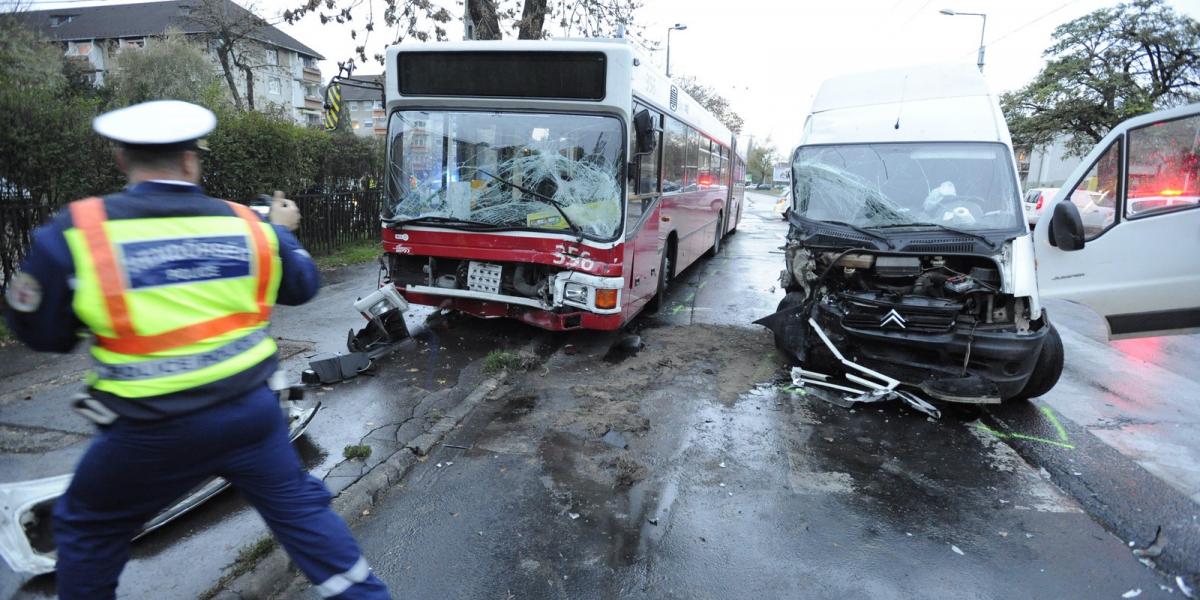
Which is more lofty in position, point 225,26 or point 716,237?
point 225,26

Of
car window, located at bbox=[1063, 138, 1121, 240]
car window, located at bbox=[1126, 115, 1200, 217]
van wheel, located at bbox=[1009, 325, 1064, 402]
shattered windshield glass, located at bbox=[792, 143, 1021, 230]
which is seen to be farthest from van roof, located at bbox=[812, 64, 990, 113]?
van wheel, located at bbox=[1009, 325, 1064, 402]

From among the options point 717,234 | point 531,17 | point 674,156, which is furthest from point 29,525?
point 717,234

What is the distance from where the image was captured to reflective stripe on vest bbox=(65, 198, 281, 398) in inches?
71.6

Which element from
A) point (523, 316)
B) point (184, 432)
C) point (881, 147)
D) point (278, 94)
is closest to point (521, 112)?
point (523, 316)

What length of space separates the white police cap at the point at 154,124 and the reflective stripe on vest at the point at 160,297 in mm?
216

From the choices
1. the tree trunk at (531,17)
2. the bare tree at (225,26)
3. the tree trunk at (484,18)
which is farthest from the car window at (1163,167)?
the bare tree at (225,26)

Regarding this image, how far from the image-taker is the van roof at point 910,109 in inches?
244

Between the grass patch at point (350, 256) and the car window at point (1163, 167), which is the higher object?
the car window at point (1163, 167)

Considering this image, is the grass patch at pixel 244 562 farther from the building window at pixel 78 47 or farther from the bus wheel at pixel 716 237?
the building window at pixel 78 47

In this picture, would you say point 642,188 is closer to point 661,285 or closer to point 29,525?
point 661,285

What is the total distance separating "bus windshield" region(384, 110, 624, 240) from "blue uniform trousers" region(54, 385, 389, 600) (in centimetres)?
433

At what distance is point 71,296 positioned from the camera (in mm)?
1844

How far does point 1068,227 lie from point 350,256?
11.4 m

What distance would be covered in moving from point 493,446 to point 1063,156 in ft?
109
